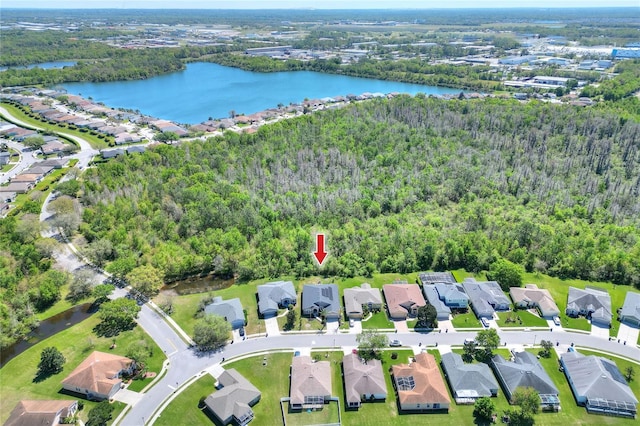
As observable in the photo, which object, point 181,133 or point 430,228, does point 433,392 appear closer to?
point 430,228

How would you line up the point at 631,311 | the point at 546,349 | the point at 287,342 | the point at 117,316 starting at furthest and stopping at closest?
1. the point at 631,311
2. the point at 117,316
3. the point at 287,342
4. the point at 546,349

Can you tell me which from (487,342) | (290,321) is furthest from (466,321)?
(290,321)

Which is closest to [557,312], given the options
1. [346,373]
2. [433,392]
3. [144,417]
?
[433,392]

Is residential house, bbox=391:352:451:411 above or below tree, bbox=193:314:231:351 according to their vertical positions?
below

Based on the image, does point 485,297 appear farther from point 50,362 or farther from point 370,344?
point 50,362

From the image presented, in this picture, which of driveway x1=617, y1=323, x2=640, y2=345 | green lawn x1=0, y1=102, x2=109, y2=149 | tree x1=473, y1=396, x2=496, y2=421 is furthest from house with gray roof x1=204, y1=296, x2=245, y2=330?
green lawn x1=0, y1=102, x2=109, y2=149

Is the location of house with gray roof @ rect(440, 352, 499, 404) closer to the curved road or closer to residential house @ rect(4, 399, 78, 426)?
Answer: the curved road
